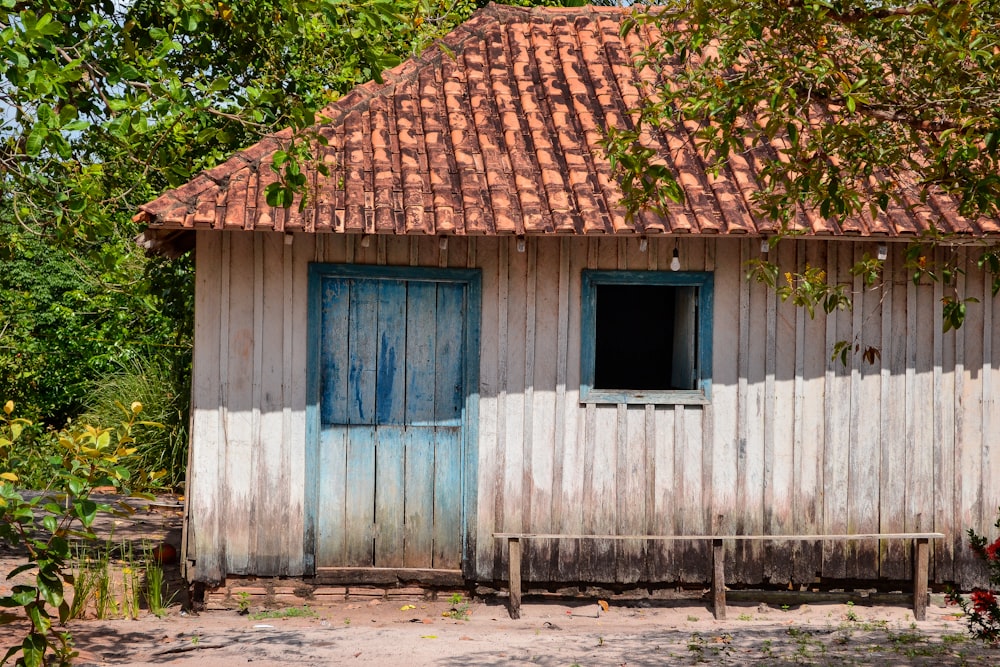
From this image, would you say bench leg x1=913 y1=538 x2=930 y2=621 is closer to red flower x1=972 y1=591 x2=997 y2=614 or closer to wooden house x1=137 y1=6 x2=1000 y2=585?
wooden house x1=137 y1=6 x2=1000 y2=585

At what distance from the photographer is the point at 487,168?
8555 millimetres

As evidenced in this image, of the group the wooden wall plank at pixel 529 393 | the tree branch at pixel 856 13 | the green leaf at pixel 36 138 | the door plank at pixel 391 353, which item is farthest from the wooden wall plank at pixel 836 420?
the green leaf at pixel 36 138

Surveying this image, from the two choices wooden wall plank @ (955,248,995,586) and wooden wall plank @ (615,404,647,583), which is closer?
wooden wall plank @ (615,404,647,583)

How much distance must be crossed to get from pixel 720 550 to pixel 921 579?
5.21 ft

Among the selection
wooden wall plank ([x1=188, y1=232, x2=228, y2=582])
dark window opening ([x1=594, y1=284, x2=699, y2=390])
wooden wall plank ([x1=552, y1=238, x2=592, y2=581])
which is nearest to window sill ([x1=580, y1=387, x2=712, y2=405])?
wooden wall plank ([x1=552, y1=238, x2=592, y2=581])

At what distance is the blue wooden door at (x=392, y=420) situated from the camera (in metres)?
8.56

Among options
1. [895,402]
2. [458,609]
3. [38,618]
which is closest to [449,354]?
[458,609]

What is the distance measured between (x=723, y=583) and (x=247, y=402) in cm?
384

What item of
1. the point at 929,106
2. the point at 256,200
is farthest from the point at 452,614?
the point at 929,106

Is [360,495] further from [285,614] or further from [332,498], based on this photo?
[285,614]

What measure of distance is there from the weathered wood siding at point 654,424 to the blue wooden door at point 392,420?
209mm

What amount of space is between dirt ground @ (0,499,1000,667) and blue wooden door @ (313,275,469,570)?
0.48 meters

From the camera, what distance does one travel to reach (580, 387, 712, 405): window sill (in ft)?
28.3

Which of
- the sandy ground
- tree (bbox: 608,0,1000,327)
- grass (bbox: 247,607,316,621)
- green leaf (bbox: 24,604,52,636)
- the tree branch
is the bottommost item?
the sandy ground
